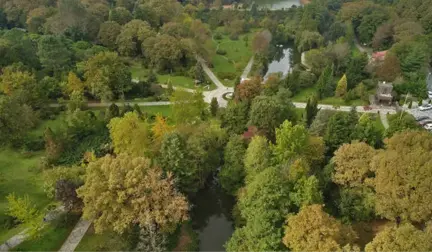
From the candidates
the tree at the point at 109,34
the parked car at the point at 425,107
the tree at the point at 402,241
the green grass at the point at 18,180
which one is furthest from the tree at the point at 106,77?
the parked car at the point at 425,107

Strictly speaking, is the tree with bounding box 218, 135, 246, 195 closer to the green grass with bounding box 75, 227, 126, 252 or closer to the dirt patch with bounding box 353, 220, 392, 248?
the dirt patch with bounding box 353, 220, 392, 248

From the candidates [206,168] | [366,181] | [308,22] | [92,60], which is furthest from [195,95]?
[308,22]

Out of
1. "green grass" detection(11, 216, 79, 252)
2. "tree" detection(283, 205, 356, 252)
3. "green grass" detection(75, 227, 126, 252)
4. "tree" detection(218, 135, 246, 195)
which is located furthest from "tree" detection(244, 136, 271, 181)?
"green grass" detection(11, 216, 79, 252)

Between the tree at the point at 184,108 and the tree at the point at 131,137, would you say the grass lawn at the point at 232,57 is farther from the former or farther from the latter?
the tree at the point at 131,137

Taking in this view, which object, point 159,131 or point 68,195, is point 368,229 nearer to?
point 159,131

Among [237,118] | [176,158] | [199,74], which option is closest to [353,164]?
[237,118]

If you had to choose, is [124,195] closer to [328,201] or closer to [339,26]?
[328,201]
